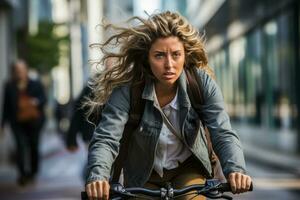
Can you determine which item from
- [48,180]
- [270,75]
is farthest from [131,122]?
[270,75]

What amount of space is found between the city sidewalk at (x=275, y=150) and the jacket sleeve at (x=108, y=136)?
11408 mm

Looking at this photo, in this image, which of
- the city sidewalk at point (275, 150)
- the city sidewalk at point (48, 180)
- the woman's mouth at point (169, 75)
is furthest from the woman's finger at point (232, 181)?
the city sidewalk at point (275, 150)

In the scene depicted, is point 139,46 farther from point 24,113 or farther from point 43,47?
point 43,47

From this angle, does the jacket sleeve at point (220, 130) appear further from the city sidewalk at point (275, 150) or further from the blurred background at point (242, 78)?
the city sidewalk at point (275, 150)

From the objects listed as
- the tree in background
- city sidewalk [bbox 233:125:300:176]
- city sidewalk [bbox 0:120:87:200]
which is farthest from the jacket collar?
the tree in background

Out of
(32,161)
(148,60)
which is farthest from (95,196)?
(32,161)

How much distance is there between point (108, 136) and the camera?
3697 mm

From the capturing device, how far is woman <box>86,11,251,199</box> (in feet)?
12.5

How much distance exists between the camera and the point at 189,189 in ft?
11.9

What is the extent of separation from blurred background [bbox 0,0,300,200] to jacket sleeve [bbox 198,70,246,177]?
1.80ft

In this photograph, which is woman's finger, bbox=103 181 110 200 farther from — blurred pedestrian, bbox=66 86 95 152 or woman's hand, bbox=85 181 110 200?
blurred pedestrian, bbox=66 86 95 152

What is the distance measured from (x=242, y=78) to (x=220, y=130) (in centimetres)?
2845

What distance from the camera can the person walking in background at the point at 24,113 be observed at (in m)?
12.9

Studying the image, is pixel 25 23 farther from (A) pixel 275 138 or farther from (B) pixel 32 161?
(B) pixel 32 161
